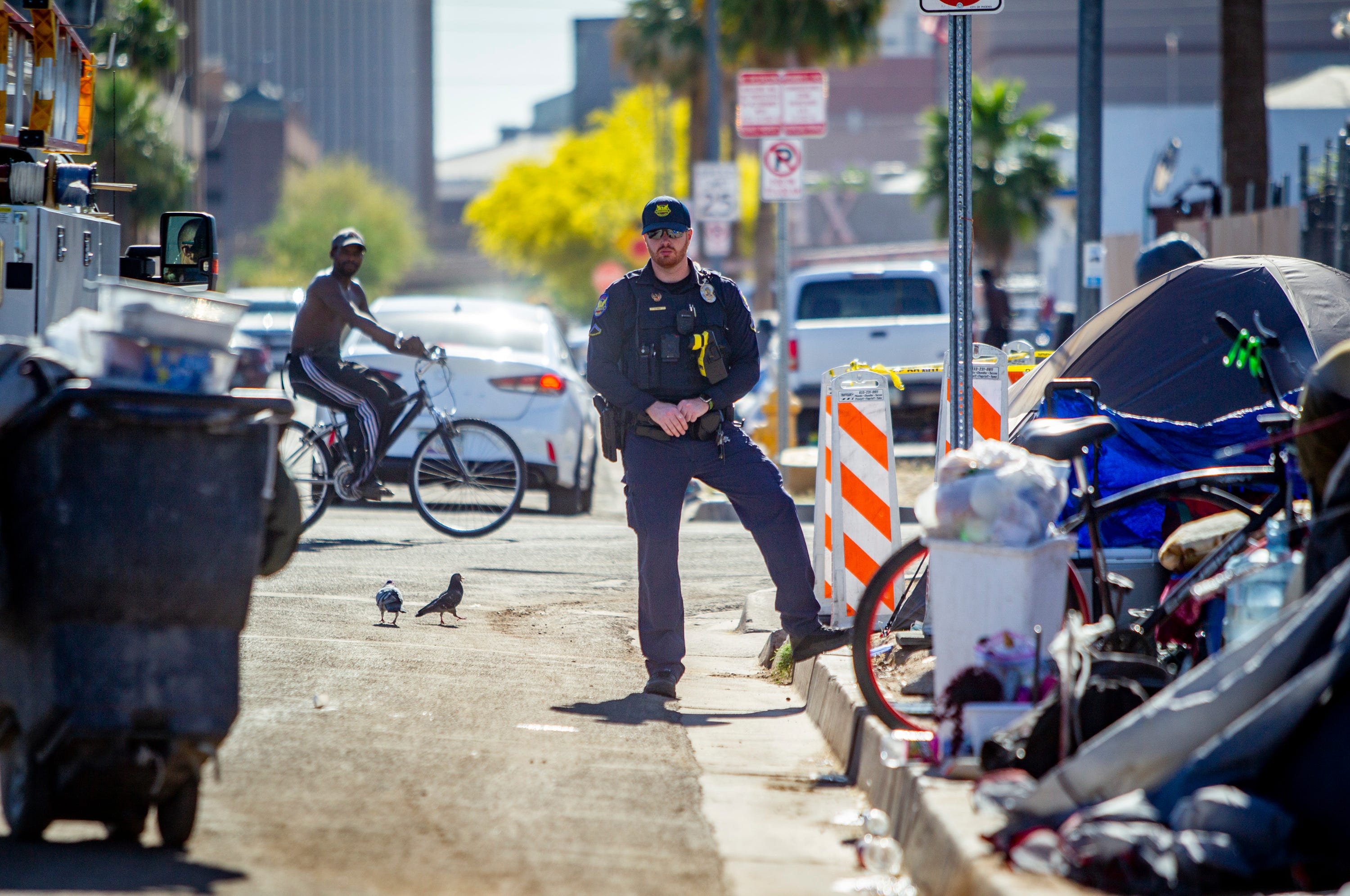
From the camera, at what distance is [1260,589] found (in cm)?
449

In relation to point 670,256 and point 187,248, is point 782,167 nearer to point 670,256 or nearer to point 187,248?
point 187,248

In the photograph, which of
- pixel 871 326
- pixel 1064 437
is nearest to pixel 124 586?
pixel 1064 437

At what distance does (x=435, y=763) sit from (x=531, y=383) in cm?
760

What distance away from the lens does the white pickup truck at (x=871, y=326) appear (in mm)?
18734

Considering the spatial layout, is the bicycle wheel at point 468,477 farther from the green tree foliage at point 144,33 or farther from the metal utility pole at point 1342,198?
the metal utility pole at point 1342,198

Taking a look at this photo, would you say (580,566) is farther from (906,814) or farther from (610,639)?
(906,814)

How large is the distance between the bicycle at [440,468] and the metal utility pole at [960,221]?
506 centimetres

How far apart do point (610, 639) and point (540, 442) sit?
489cm

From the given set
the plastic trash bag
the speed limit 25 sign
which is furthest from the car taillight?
the plastic trash bag

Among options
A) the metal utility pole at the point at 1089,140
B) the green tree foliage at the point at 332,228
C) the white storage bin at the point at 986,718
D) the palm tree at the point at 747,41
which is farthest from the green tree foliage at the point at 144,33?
the green tree foliage at the point at 332,228

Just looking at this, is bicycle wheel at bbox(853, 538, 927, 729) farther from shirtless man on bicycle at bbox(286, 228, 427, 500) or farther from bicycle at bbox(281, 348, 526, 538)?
shirtless man on bicycle at bbox(286, 228, 427, 500)

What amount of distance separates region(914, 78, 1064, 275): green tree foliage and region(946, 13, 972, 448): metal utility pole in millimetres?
41331

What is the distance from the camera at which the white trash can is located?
15.0 ft

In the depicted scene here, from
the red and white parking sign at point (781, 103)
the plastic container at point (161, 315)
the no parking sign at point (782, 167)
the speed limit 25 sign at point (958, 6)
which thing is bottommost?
the plastic container at point (161, 315)
